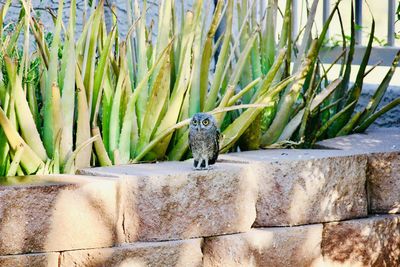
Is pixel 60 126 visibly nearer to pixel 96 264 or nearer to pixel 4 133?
pixel 4 133

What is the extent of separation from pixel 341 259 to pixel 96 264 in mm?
1247

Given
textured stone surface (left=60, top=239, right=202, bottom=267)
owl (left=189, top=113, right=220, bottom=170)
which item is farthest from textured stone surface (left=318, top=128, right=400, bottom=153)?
textured stone surface (left=60, top=239, right=202, bottom=267)

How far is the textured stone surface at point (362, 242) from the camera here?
473 centimetres

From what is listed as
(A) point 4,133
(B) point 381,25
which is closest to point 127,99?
(A) point 4,133

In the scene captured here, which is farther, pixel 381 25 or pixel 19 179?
pixel 381 25

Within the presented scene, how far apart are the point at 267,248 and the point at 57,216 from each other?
1007 mm

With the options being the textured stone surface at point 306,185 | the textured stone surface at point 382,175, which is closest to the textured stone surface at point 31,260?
the textured stone surface at point 306,185

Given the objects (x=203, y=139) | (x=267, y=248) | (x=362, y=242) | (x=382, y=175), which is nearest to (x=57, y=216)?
(x=203, y=139)

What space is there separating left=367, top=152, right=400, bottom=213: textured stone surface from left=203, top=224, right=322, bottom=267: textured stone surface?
395 millimetres

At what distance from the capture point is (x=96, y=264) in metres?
4.08

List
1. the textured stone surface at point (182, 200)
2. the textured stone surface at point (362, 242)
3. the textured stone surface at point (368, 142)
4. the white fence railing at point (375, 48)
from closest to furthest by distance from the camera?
1. the textured stone surface at point (182, 200)
2. the textured stone surface at point (362, 242)
3. the textured stone surface at point (368, 142)
4. the white fence railing at point (375, 48)

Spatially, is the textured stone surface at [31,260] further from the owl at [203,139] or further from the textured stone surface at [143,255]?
the owl at [203,139]

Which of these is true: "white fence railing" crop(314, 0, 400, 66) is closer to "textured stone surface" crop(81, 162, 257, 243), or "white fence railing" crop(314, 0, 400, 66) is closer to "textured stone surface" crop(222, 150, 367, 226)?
"textured stone surface" crop(222, 150, 367, 226)

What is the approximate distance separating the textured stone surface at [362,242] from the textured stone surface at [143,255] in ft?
2.35
